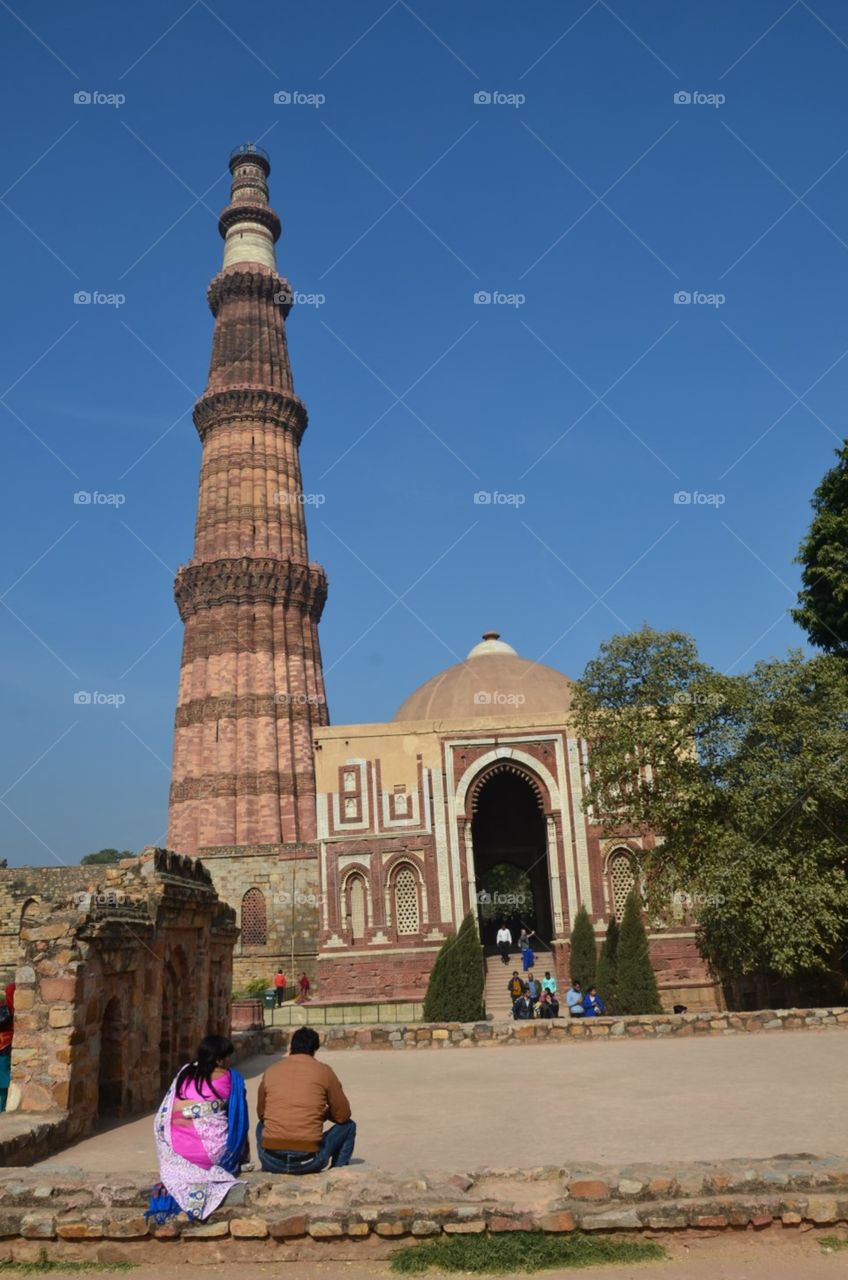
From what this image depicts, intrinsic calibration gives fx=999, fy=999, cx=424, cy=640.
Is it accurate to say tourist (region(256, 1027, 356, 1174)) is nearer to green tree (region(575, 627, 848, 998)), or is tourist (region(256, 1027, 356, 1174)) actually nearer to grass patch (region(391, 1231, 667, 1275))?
grass patch (region(391, 1231, 667, 1275))

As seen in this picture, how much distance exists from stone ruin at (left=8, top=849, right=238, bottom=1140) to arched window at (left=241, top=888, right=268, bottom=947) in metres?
16.1

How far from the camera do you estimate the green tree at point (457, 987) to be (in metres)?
20.7

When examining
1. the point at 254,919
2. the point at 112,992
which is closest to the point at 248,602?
the point at 254,919

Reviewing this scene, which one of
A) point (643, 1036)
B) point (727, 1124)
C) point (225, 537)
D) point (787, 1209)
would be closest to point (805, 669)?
point (643, 1036)

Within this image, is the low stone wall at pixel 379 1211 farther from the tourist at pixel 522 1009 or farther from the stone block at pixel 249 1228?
the tourist at pixel 522 1009

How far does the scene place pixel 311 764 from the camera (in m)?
36.5

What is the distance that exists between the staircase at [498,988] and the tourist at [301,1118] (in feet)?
58.8

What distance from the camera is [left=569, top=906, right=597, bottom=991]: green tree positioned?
23664 millimetres

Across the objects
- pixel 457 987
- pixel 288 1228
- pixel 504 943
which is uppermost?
pixel 504 943

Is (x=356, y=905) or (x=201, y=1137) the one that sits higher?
(x=356, y=905)

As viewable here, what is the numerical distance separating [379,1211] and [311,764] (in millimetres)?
31179

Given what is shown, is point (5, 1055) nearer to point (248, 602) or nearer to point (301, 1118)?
point (301, 1118)

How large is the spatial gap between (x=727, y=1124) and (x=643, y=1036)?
336 inches

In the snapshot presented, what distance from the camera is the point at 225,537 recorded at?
37875 mm
